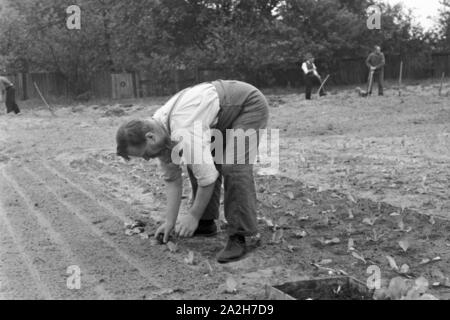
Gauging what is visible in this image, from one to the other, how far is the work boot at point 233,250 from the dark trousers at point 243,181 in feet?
0.22

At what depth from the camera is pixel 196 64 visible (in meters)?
29.7

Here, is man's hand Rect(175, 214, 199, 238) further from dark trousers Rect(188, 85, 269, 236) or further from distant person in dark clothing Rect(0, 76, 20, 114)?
distant person in dark clothing Rect(0, 76, 20, 114)

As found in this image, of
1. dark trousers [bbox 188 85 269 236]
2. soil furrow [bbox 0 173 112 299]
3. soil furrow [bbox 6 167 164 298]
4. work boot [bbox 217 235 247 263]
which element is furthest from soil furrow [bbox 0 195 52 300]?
dark trousers [bbox 188 85 269 236]

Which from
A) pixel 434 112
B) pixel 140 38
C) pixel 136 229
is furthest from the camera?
pixel 140 38

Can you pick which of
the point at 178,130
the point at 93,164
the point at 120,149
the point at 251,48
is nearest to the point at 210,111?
the point at 178,130

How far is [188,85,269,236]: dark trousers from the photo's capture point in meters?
4.23

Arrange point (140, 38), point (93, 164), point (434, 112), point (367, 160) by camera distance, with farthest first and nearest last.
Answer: point (140, 38) < point (434, 112) < point (93, 164) < point (367, 160)

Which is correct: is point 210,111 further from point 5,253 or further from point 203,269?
point 5,253

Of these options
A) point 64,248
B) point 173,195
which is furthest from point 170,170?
point 64,248

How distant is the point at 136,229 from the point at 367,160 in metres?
4.03

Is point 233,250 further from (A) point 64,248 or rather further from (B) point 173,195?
(A) point 64,248

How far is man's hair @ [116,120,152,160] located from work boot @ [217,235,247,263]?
0.98 metres

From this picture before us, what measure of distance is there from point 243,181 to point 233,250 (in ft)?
1.67

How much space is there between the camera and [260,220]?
5.42 metres
